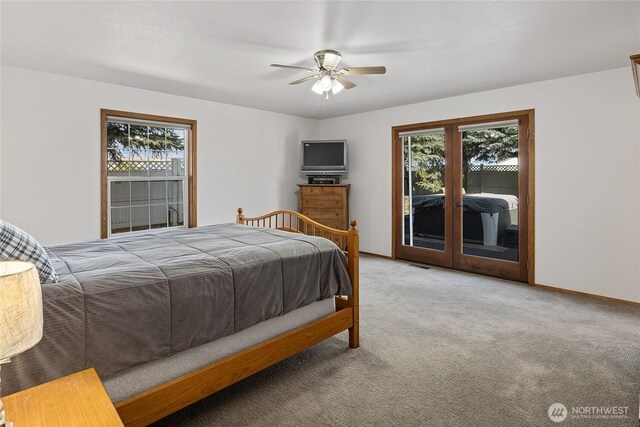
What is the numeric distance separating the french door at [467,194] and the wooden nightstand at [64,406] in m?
4.41

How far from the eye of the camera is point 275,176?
5824 millimetres

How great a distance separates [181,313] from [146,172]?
333 centimetres

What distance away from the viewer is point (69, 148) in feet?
12.3

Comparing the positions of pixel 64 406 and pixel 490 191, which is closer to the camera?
pixel 64 406

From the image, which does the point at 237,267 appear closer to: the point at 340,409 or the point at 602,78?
the point at 340,409

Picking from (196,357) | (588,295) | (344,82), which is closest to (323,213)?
(344,82)

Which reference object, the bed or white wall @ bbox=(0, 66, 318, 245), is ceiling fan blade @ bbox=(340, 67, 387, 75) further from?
white wall @ bbox=(0, 66, 318, 245)

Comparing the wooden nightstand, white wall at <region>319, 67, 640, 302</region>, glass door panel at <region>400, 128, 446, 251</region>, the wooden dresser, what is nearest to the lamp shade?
the wooden nightstand

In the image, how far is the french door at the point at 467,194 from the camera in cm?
428

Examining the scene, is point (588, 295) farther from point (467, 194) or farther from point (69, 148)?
point (69, 148)

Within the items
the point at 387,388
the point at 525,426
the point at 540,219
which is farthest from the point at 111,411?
the point at 540,219

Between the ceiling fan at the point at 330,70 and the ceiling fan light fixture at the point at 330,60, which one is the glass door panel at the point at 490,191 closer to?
the ceiling fan at the point at 330,70

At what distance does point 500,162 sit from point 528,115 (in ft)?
1.99

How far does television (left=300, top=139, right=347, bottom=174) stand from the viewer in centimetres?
579
